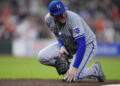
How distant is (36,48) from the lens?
1756cm

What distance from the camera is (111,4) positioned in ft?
58.1

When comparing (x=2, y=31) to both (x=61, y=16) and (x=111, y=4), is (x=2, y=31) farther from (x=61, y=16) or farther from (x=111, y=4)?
(x=61, y=16)

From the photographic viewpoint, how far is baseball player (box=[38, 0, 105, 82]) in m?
6.18

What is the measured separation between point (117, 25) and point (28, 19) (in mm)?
4875

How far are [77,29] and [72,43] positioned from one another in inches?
23.2

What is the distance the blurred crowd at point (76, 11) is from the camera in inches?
685

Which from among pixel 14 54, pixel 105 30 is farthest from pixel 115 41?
pixel 14 54

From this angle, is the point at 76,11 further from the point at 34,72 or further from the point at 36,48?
the point at 34,72

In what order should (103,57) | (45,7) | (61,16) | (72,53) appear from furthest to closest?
(45,7), (103,57), (72,53), (61,16)

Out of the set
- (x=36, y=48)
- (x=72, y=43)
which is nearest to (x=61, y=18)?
(x=72, y=43)

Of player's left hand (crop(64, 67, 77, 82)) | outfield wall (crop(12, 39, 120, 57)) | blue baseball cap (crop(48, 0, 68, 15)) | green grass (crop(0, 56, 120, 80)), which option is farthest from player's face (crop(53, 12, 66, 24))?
outfield wall (crop(12, 39, 120, 57))

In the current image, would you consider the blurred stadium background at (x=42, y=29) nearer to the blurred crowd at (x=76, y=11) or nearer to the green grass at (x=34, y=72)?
the blurred crowd at (x=76, y=11)

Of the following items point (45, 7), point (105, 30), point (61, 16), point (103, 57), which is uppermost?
point (61, 16)

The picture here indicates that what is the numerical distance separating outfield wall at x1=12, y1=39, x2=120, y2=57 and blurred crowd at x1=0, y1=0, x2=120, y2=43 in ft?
0.91
